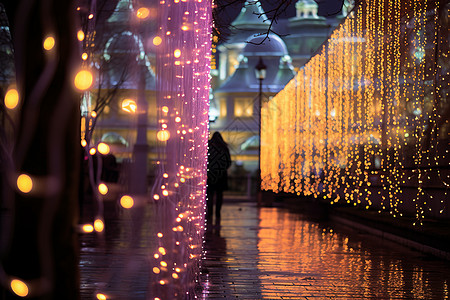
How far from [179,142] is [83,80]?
9.23 feet

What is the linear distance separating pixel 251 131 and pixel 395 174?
54593 millimetres

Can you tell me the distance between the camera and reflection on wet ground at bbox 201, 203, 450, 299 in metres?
8.17

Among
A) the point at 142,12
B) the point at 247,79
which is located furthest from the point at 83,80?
the point at 247,79

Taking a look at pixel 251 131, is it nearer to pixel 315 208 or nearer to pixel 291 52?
pixel 291 52

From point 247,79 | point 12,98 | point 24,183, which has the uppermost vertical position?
point 247,79

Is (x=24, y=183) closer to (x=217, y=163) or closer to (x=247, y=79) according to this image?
(x=217, y=163)

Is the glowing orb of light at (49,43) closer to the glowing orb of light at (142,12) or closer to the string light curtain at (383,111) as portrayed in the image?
the glowing orb of light at (142,12)

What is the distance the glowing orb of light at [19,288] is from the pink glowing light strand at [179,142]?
1.79 meters

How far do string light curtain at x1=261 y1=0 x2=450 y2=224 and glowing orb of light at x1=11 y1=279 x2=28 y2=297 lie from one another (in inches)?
359

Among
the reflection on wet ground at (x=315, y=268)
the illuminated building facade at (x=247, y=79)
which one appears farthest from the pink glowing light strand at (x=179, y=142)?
the illuminated building facade at (x=247, y=79)

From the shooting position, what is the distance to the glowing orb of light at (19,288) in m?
3.60

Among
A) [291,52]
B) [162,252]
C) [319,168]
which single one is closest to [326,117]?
[319,168]

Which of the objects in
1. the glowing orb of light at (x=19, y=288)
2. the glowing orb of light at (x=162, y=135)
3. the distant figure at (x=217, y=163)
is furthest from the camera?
the distant figure at (x=217, y=163)

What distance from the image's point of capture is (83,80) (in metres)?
3.56
